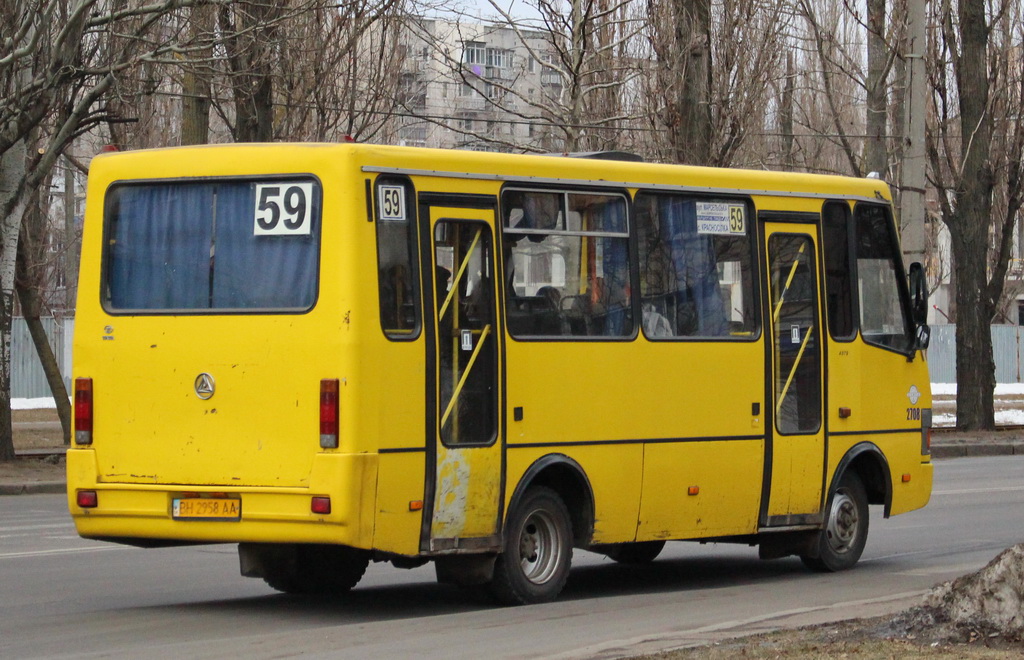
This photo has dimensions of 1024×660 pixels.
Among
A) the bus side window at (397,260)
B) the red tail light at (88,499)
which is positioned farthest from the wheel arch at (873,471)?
the red tail light at (88,499)

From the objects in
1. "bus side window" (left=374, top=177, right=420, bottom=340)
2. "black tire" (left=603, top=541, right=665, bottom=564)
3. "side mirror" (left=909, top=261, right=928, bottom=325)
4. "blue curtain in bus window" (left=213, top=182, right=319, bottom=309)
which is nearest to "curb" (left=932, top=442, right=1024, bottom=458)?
"side mirror" (left=909, top=261, right=928, bottom=325)

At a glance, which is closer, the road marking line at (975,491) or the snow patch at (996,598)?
the snow patch at (996,598)

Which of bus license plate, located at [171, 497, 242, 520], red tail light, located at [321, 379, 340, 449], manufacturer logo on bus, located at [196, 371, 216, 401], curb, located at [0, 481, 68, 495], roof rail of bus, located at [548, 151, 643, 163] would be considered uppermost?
roof rail of bus, located at [548, 151, 643, 163]

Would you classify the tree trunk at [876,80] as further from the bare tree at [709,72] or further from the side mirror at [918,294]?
the side mirror at [918,294]

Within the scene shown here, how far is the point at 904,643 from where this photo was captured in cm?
799

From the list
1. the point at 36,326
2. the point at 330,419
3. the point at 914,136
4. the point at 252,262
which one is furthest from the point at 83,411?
the point at 36,326

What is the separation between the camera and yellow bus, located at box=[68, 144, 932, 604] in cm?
948

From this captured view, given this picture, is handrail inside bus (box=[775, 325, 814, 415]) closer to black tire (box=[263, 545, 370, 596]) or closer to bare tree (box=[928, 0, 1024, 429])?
black tire (box=[263, 545, 370, 596])

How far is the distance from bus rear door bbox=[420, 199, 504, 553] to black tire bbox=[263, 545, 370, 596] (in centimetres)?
107

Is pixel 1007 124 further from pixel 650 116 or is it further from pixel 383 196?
pixel 383 196

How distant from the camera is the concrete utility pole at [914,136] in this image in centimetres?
2162

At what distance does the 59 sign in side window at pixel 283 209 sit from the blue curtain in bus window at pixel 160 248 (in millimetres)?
362

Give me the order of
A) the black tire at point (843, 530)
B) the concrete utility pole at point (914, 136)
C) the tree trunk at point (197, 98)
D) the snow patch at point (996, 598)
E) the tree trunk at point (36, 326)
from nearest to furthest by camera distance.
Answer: the snow patch at point (996, 598) → the black tire at point (843, 530) → the concrete utility pole at point (914, 136) → the tree trunk at point (197, 98) → the tree trunk at point (36, 326)

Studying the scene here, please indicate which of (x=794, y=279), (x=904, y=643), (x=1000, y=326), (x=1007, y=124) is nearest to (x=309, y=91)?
(x=1007, y=124)
